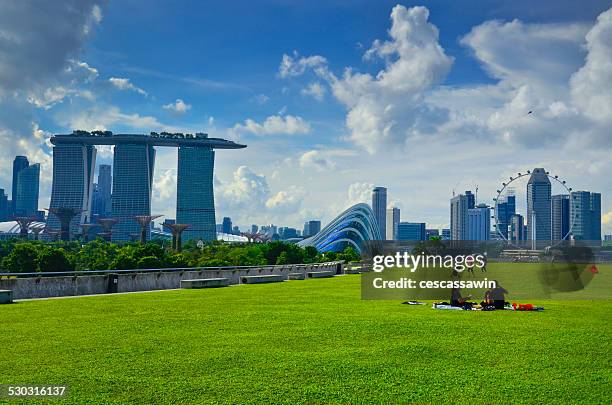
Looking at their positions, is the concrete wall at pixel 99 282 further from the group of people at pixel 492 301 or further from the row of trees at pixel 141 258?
the row of trees at pixel 141 258

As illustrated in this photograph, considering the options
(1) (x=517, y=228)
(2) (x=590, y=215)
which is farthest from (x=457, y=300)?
(1) (x=517, y=228)

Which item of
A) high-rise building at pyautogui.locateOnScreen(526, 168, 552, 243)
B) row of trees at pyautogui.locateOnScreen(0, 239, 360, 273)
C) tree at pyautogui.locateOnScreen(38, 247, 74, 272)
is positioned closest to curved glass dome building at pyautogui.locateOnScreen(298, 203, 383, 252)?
high-rise building at pyautogui.locateOnScreen(526, 168, 552, 243)

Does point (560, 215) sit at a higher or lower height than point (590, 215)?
lower

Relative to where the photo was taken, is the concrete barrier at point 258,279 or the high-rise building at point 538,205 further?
the high-rise building at point 538,205

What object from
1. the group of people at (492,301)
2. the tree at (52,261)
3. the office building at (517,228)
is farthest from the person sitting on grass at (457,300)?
the office building at (517,228)

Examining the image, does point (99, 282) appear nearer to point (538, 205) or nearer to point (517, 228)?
point (538, 205)

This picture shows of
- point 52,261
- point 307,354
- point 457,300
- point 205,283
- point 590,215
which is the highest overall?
point 590,215
